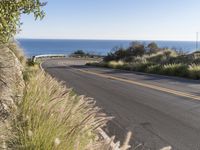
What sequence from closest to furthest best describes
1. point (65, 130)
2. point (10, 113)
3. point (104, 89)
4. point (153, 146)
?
point (65, 130) < point (10, 113) < point (153, 146) < point (104, 89)

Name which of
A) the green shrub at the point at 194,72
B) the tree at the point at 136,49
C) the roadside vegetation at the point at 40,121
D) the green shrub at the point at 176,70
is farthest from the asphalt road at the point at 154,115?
the tree at the point at 136,49

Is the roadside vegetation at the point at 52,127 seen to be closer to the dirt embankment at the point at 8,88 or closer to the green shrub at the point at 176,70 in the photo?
the dirt embankment at the point at 8,88

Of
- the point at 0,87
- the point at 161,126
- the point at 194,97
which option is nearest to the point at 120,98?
the point at 194,97

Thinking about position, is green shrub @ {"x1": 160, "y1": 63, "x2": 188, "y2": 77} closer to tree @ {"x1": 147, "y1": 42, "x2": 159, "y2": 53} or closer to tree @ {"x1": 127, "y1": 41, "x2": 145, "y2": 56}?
tree @ {"x1": 147, "y1": 42, "x2": 159, "y2": 53}

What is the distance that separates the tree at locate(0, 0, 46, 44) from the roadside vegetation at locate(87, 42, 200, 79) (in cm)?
1734

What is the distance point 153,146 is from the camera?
25.8ft

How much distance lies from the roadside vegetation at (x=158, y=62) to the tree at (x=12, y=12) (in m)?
17.3

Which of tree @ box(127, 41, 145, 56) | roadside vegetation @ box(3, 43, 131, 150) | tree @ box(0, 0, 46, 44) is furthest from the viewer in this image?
tree @ box(127, 41, 145, 56)

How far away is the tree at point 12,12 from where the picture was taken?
8.06 m

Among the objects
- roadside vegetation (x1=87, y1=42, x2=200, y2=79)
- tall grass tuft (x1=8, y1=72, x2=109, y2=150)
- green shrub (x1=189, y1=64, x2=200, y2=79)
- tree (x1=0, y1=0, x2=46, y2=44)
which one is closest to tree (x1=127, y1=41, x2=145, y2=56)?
roadside vegetation (x1=87, y1=42, x2=200, y2=79)

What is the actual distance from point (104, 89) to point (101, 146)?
1356cm

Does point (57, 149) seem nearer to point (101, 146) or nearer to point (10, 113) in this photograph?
point (101, 146)

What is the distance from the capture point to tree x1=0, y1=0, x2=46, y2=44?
26.5ft

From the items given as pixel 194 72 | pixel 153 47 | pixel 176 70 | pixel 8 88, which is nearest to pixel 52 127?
pixel 8 88
